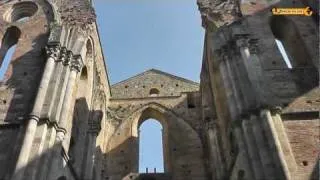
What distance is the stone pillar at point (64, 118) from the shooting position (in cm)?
1034

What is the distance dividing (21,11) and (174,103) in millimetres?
7506

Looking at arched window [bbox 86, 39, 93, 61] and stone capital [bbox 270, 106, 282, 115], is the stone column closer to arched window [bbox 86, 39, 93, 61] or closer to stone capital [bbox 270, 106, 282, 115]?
arched window [bbox 86, 39, 93, 61]

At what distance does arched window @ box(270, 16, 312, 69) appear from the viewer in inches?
516

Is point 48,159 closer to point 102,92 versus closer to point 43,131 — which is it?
point 43,131

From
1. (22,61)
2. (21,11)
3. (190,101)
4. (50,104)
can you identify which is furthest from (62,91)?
(190,101)

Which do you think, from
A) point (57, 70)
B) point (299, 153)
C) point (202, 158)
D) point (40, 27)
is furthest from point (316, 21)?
point (40, 27)

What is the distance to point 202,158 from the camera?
16.8 m

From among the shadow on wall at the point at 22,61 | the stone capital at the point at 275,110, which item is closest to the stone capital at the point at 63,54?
the shadow on wall at the point at 22,61

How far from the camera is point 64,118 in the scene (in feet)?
37.0

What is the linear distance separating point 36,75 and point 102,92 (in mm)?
5227

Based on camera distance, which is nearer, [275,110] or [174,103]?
[275,110]

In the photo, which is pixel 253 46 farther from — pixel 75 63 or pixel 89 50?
pixel 89 50

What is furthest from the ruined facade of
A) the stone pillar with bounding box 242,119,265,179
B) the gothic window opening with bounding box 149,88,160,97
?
the gothic window opening with bounding box 149,88,160,97

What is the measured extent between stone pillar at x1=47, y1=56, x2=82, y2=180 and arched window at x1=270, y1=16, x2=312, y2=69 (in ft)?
20.0
